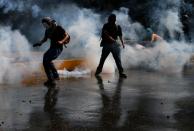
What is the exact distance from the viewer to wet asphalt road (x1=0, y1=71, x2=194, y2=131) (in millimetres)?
8438

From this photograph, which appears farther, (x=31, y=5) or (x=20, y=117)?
(x=31, y=5)

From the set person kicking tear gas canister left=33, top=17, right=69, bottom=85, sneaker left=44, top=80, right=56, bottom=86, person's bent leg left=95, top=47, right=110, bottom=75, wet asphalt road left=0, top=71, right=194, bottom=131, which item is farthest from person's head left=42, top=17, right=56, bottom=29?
person's bent leg left=95, top=47, right=110, bottom=75

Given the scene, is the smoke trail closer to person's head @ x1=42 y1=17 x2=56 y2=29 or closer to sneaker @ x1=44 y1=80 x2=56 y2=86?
sneaker @ x1=44 y1=80 x2=56 y2=86

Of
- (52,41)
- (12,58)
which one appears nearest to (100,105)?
(52,41)

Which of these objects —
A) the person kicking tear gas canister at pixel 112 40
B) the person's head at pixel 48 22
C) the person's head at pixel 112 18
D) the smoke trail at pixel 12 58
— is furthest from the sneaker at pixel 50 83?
the person's head at pixel 112 18

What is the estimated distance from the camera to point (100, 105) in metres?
10.2

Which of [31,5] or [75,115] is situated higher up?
[75,115]

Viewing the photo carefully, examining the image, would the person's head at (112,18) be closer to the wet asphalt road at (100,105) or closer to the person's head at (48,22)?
the wet asphalt road at (100,105)

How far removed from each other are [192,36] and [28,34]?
827 centimetres

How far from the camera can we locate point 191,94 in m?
11.7

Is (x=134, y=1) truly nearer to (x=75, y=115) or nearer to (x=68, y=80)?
(x=68, y=80)

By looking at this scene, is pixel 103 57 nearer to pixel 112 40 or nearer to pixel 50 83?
pixel 112 40

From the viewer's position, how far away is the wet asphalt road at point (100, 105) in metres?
8.44

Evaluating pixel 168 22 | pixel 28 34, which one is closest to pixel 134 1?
pixel 168 22
